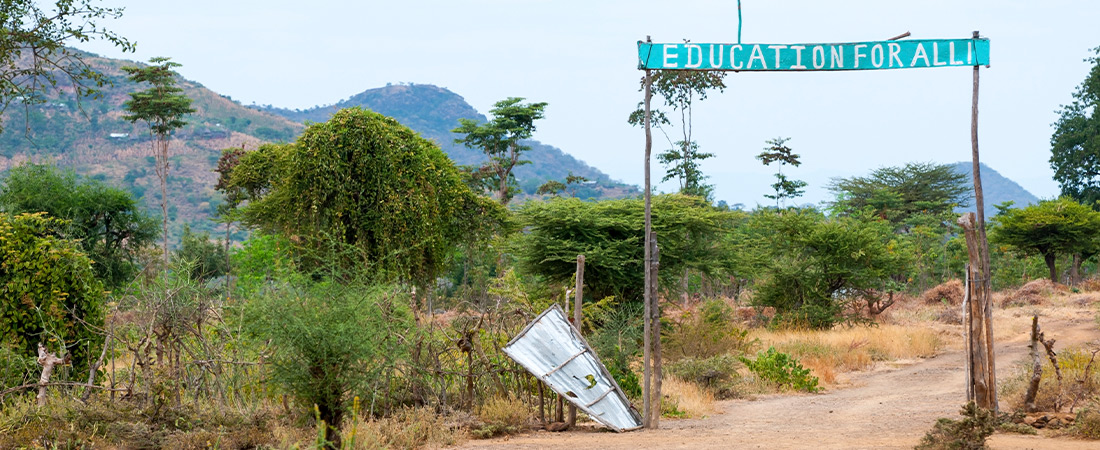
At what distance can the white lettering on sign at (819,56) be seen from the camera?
8.23 meters

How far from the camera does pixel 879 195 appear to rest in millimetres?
45125

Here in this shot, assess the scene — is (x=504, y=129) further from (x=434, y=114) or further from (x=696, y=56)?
(x=434, y=114)

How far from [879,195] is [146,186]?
196 ft

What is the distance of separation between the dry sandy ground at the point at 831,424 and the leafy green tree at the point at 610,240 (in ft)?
13.2

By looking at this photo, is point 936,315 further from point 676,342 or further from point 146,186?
point 146,186

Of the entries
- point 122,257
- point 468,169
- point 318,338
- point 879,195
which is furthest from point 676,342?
point 879,195

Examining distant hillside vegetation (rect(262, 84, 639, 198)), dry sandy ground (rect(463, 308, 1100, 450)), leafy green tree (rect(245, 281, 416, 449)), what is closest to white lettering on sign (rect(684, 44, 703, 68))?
Result: dry sandy ground (rect(463, 308, 1100, 450))

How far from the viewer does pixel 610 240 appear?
55.6ft

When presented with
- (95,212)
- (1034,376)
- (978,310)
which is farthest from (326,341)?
(95,212)

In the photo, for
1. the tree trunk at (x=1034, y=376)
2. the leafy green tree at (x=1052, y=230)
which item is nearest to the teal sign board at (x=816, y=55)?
the tree trunk at (x=1034, y=376)

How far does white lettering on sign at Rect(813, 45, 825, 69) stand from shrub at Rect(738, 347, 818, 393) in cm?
605

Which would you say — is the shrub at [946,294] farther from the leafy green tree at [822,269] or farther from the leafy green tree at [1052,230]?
the leafy green tree at [822,269]

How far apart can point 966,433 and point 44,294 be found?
341 inches

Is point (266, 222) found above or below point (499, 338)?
above
